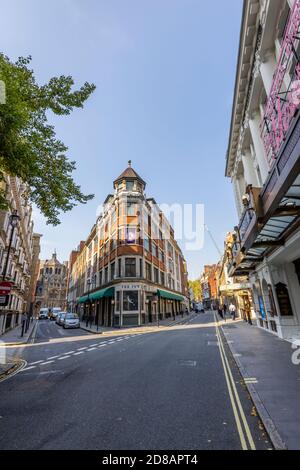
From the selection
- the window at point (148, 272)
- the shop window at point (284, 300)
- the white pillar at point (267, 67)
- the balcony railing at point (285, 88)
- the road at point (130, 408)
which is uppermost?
the white pillar at point (267, 67)

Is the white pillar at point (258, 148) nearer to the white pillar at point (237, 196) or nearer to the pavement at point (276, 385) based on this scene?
Answer: the white pillar at point (237, 196)

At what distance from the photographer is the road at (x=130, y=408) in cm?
381

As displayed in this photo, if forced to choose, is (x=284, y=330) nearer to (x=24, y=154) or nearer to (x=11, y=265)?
(x=24, y=154)

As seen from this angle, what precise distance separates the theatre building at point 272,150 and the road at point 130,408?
5589 mm

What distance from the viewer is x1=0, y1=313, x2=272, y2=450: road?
381cm

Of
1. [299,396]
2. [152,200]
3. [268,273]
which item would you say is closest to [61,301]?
[152,200]

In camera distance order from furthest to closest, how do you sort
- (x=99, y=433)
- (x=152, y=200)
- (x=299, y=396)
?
1. (x=152, y=200)
2. (x=299, y=396)
3. (x=99, y=433)

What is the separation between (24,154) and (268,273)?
1451cm

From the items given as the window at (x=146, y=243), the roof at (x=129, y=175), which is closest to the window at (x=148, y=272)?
the window at (x=146, y=243)

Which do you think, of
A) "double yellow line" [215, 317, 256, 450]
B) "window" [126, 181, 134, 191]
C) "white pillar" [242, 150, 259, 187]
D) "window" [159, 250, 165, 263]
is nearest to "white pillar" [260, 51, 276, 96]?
"white pillar" [242, 150, 259, 187]

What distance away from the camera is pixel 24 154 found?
7043 mm

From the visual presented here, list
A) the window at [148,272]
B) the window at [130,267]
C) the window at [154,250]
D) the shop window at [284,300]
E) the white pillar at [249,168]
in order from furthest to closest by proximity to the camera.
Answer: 1. the window at [154,250]
2. the window at [148,272]
3. the window at [130,267]
4. the white pillar at [249,168]
5. the shop window at [284,300]

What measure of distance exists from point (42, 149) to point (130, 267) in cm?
2210

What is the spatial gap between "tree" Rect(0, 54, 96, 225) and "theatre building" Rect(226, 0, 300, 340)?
716 centimetres
